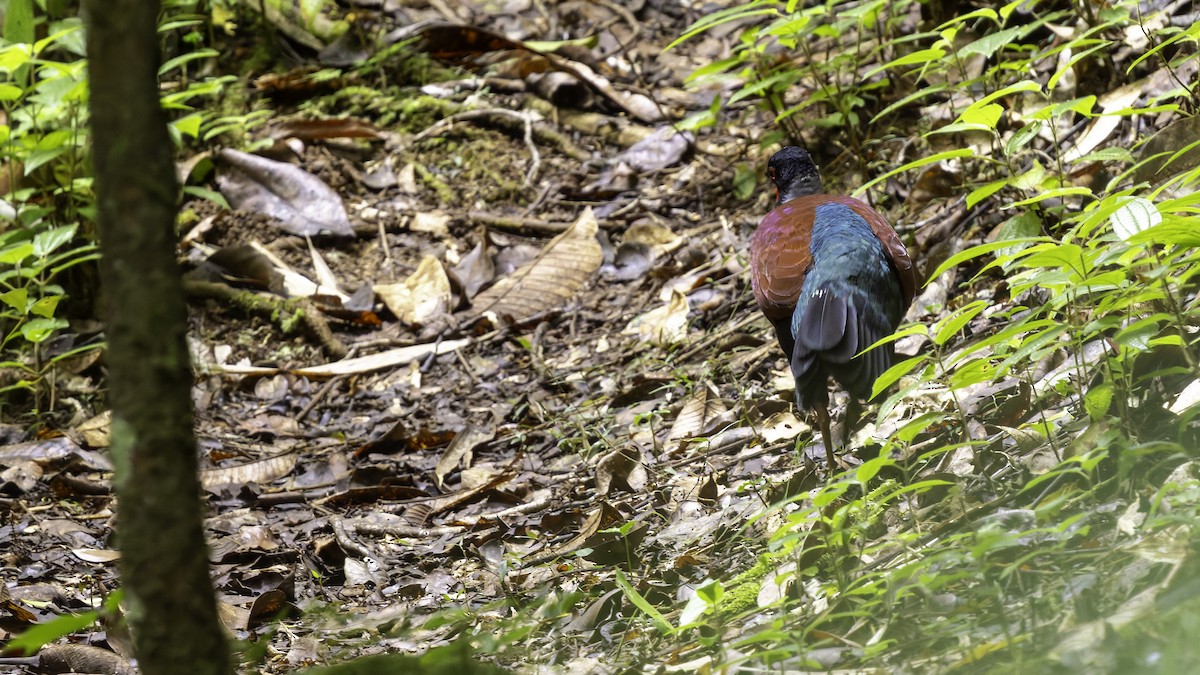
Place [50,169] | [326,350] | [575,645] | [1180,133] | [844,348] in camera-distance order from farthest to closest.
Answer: [326,350]
[50,169]
[1180,133]
[844,348]
[575,645]

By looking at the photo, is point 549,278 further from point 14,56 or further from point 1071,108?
point 1071,108

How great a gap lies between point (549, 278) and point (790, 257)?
108 inches

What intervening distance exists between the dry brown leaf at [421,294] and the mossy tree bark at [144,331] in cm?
507

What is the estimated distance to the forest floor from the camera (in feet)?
9.42

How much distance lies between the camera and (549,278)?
22.0 feet

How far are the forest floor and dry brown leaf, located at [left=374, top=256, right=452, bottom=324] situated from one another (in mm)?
28

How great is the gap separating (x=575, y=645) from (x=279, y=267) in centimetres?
436

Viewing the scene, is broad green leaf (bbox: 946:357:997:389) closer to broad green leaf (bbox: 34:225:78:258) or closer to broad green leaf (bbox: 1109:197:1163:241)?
broad green leaf (bbox: 1109:197:1163:241)

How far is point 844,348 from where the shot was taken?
372 cm

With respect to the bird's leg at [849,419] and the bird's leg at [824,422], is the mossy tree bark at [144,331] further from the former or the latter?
the bird's leg at [849,419]

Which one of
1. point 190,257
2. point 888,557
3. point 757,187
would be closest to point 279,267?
point 190,257

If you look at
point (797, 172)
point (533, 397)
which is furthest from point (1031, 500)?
point (533, 397)

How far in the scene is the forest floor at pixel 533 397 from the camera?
9.42 feet

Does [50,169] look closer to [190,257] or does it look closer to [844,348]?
[190,257]
